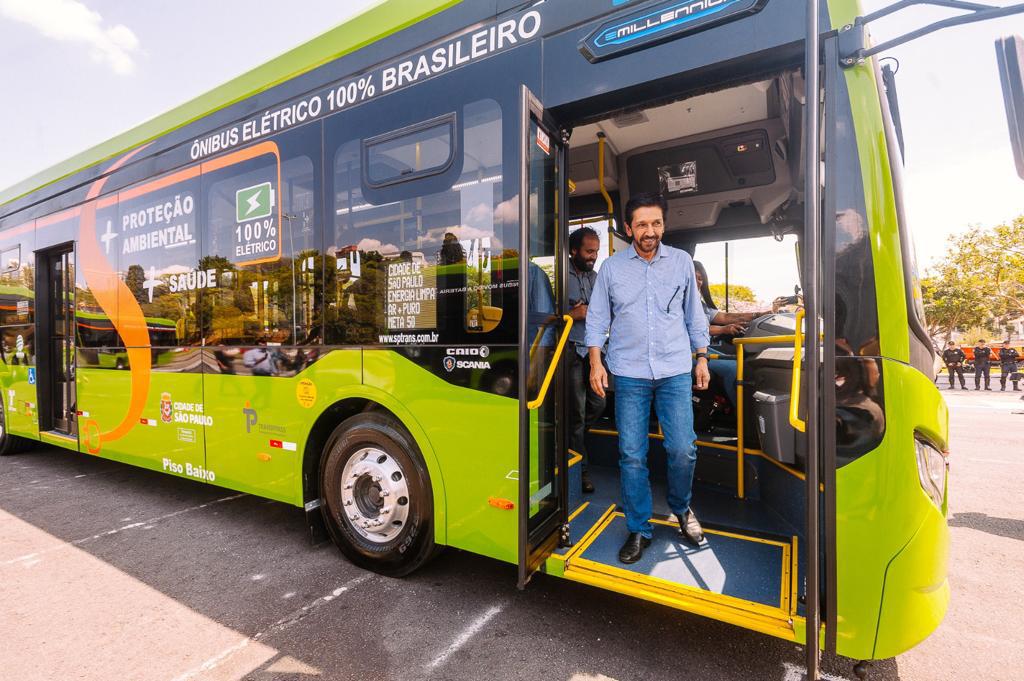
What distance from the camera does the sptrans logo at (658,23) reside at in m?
2.17

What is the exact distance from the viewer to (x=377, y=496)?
328 centimetres

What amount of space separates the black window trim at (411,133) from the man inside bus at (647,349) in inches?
39.8

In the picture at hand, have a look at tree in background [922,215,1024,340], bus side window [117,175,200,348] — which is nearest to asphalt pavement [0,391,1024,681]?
bus side window [117,175,200,348]

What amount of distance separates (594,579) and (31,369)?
6784 mm

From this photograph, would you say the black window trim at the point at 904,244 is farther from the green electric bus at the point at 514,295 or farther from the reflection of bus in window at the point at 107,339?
the reflection of bus in window at the point at 107,339

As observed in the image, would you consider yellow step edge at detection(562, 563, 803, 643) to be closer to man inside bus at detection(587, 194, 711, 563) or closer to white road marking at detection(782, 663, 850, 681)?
white road marking at detection(782, 663, 850, 681)

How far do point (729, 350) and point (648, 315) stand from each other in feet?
7.66

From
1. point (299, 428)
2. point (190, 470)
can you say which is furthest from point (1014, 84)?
point (190, 470)

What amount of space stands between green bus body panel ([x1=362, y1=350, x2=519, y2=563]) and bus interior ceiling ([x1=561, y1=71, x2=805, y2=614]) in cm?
43

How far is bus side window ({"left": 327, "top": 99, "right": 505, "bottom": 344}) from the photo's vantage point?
2.75 meters

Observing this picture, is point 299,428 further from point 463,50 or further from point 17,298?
point 17,298

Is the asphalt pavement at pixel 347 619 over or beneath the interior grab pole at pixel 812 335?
beneath

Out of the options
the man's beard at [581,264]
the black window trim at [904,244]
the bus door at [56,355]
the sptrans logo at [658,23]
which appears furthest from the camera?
the bus door at [56,355]

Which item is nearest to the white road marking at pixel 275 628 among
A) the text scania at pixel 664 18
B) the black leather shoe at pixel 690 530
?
the black leather shoe at pixel 690 530
